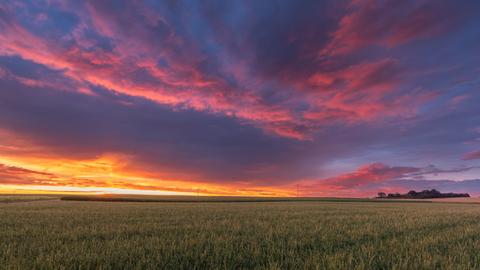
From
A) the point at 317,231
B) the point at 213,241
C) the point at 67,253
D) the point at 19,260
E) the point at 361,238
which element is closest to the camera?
the point at 19,260

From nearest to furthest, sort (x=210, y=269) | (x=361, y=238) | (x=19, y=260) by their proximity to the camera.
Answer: (x=210, y=269), (x=19, y=260), (x=361, y=238)

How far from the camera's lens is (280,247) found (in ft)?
29.0

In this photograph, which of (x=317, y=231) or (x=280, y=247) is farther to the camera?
(x=317, y=231)

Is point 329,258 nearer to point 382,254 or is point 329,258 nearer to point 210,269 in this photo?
point 382,254

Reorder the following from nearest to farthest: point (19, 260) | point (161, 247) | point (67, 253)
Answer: point (19, 260) < point (67, 253) < point (161, 247)

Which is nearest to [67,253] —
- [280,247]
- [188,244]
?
[188,244]

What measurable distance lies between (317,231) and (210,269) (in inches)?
280

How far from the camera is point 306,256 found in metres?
7.59

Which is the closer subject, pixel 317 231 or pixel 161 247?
pixel 161 247

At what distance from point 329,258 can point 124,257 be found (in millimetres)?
4518

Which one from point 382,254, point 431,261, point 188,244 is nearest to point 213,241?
point 188,244

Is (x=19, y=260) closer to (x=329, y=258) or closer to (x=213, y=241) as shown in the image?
(x=213, y=241)

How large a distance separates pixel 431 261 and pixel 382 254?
1137mm

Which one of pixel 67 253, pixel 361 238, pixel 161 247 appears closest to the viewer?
pixel 67 253
